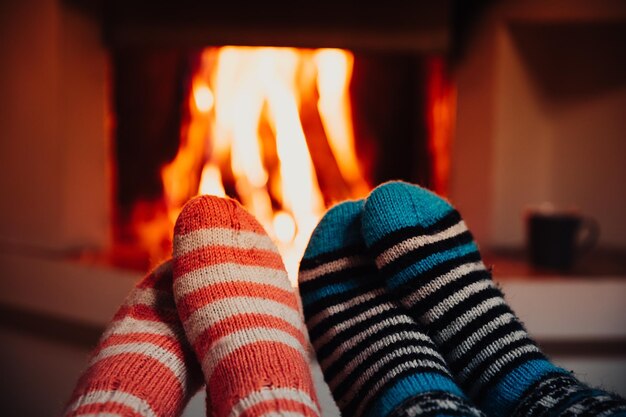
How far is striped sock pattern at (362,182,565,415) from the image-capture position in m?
0.73

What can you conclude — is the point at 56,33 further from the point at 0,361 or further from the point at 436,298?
the point at 436,298

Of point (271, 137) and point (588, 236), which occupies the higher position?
point (271, 137)

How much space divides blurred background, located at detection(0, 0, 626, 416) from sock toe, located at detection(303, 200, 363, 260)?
284 millimetres

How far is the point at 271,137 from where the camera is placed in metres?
1.25

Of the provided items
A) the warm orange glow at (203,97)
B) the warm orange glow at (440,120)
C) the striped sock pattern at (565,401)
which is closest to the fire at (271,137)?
the warm orange glow at (203,97)

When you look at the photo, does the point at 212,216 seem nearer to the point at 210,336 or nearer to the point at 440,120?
the point at 210,336

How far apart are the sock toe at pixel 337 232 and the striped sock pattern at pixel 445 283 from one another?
0.05 metres

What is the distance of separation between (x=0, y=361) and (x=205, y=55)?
619mm

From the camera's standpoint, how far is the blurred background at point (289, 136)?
1094 mm

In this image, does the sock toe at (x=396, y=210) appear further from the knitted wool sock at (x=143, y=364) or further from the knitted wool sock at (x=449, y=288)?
the knitted wool sock at (x=143, y=364)

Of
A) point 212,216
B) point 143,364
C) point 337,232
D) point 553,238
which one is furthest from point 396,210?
point 553,238

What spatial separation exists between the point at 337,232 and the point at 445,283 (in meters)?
0.14

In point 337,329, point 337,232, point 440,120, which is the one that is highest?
point 440,120

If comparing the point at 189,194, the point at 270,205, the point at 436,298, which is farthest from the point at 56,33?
the point at 436,298
